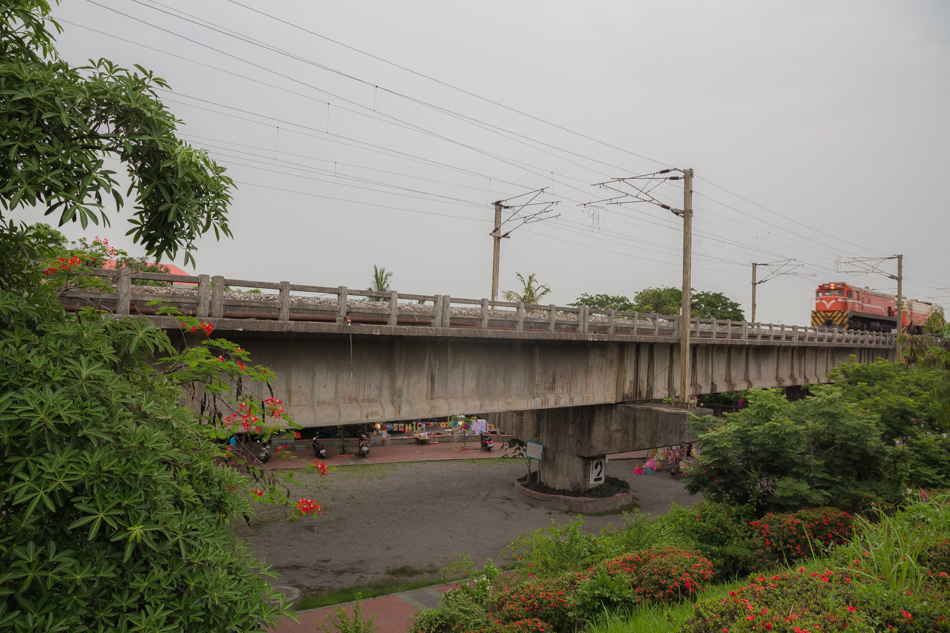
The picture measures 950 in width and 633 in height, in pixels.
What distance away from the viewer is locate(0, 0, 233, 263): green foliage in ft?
12.2

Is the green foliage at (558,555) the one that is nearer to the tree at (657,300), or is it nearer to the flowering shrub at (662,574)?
the flowering shrub at (662,574)

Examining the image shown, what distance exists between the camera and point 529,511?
20.7m

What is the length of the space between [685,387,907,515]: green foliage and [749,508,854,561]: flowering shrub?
0.96 m

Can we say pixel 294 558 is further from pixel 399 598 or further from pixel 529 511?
pixel 529 511

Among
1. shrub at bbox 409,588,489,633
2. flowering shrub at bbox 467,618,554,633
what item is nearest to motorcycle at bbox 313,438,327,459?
shrub at bbox 409,588,489,633

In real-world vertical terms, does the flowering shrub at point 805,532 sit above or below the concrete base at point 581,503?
above

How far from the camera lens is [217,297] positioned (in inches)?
444

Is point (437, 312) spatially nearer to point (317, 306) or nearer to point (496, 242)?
point (317, 306)

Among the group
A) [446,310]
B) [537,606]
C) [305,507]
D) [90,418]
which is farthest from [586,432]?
[90,418]

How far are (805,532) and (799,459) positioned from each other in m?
2.50

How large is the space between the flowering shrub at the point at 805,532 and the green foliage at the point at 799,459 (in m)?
0.96

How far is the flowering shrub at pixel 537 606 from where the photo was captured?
7.77 meters

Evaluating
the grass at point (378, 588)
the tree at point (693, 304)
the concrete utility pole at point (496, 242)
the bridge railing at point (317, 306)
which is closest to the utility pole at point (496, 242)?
the concrete utility pole at point (496, 242)

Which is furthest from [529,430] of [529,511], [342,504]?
[342,504]
